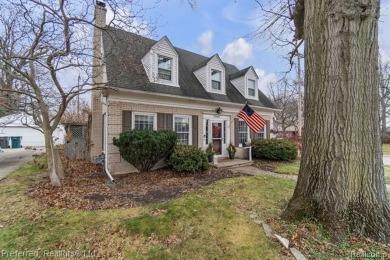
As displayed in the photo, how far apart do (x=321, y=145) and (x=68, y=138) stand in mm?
13387

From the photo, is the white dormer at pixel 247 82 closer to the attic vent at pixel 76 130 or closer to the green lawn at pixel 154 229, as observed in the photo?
the green lawn at pixel 154 229

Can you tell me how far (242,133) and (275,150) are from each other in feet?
7.34

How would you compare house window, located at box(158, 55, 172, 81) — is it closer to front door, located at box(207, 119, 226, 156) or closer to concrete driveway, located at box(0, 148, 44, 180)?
front door, located at box(207, 119, 226, 156)

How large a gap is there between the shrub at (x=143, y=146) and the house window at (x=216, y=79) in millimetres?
5305

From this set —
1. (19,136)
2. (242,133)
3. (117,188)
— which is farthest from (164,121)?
(19,136)

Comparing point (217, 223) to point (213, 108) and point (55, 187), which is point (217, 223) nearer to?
point (55, 187)

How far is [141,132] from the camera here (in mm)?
8289

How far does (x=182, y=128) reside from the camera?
1088 cm

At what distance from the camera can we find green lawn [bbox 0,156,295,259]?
3.29 metres

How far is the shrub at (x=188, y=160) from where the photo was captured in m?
8.41

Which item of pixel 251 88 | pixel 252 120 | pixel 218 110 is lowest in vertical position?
pixel 252 120

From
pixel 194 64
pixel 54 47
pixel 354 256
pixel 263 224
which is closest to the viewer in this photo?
pixel 354 256

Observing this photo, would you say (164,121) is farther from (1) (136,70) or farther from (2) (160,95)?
(1) (136,70)

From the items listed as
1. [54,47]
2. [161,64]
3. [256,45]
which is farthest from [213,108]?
[54,47]
